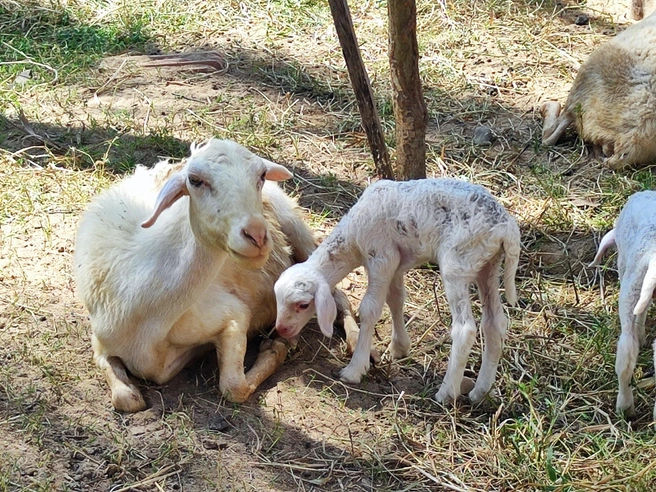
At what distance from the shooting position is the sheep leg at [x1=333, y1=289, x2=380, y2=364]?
5320 millimetres

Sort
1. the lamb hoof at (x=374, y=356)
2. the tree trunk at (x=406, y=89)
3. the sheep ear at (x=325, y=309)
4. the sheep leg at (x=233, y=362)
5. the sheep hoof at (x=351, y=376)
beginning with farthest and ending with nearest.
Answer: the tree trunk at (x=406, y=89) < the lamb hoof at (x=374, y=356) < the sheep hoof at (x=351, y=376) < the sheep leg at (x=233, y=362) < the sheep ear at (x=325, y=309)

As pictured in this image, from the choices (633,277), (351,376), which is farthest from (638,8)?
(351,376)

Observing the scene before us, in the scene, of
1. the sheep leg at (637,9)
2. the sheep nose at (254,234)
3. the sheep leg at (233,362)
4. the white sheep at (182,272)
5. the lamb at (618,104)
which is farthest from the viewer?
the sheep leg at (637,9)

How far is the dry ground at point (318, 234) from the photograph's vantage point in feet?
14.9

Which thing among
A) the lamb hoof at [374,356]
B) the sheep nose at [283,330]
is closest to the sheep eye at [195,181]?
the sheep nose at [283,330]

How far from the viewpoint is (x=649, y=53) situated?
7320mm

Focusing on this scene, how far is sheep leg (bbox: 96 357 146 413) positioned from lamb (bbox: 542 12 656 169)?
407 cm

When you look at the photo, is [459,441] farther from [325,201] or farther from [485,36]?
[485,36]

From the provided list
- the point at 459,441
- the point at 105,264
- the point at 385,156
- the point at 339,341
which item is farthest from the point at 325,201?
the point at 459,441

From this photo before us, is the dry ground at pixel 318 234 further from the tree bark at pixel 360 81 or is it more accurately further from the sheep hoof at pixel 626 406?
the tree bark at pixel 360 81

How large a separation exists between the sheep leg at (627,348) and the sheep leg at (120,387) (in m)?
2.43

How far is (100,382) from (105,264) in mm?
639

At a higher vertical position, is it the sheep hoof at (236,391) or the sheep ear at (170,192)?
the sheep ear at (170,192)

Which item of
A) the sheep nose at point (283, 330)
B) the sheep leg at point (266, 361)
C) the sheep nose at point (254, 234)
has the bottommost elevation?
the sheep leg at point (266, 361)
